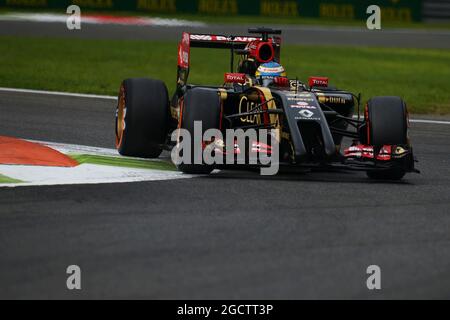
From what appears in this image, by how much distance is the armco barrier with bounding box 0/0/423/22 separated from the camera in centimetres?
2806

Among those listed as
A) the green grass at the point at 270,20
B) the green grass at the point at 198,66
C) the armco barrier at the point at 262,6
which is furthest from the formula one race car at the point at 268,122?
the armco barrier at the point at 262,6

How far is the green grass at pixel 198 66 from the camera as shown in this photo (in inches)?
692

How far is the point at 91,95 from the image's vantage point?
16.2m

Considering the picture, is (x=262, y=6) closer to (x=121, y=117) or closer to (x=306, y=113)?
(x=121, y=117)

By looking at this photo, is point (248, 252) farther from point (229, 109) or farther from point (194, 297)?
point (229, 109)

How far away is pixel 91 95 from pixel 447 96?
5.81 meters

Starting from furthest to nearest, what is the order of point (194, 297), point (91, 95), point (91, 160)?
point (91, 95) < point (91, 160) < point (194, 297)

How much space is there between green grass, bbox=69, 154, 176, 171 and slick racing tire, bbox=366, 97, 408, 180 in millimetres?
1792

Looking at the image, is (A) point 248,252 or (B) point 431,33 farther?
(B) point 431,33

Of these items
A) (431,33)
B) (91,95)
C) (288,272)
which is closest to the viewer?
(288,272)

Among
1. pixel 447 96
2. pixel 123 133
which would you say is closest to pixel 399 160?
pixel 123 133

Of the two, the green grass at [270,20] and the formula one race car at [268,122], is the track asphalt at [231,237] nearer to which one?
the formula one race car at [268,122]

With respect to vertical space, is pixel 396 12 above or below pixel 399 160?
above

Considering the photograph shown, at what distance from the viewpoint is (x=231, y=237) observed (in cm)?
698
